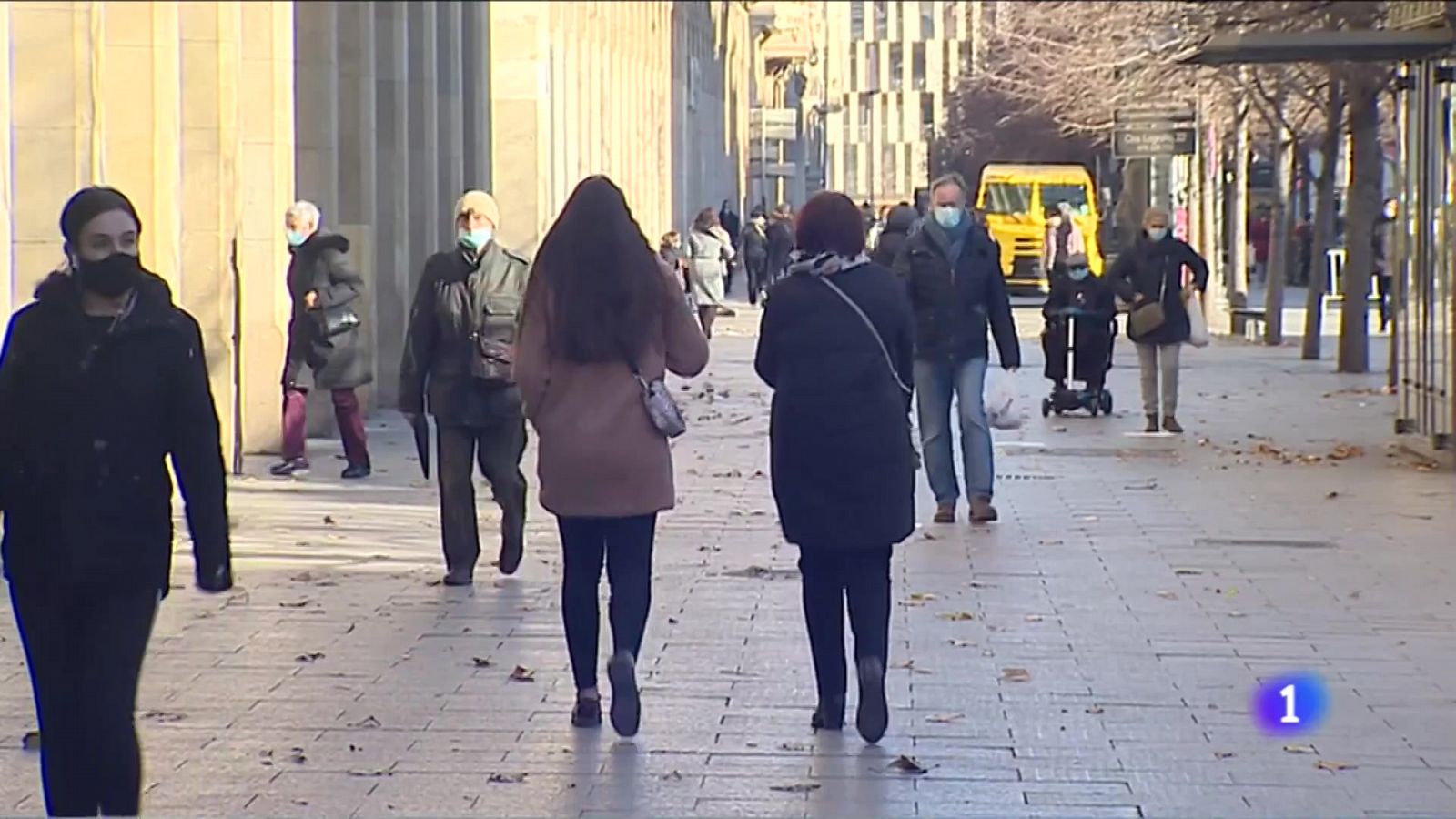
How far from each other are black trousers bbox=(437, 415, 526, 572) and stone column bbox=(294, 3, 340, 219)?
29.3 ft

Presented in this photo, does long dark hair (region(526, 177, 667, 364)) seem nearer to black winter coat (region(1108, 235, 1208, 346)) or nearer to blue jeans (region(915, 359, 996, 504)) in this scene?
blue jeans (region(915, 359, 996, 504))

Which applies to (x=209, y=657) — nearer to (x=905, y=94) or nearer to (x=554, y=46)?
(x=554, y=46)

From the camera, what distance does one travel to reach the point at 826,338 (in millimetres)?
8086

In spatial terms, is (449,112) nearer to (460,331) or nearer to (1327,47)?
(1327,47)

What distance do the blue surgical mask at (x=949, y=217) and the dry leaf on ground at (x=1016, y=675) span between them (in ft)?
15.6

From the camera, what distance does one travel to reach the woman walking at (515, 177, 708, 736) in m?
7.98

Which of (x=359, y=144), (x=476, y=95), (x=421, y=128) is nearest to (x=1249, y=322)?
(x=476, y=95)

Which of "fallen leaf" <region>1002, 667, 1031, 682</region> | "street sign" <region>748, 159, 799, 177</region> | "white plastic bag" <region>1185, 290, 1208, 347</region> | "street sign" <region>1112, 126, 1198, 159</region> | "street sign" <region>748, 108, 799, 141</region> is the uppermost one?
"street sign" <region>748, 108, 799, 141</region>

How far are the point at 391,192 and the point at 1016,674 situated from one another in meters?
14.2

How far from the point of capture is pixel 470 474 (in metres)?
11.5

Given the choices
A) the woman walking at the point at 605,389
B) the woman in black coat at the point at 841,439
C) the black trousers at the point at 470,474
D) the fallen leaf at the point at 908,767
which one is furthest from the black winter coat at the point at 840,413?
the black trousers at the point at 470,474

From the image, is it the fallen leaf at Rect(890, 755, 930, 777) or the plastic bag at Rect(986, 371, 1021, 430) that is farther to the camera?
the plastic bag at Rect(986, 371, 1021, 430)

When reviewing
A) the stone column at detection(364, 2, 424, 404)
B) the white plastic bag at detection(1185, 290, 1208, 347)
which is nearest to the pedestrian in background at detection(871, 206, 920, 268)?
the white plastic bag at detection(1185, 290, 1208, 347)

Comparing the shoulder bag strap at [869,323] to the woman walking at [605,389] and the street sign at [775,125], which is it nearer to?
the woman walking at [605,389]
